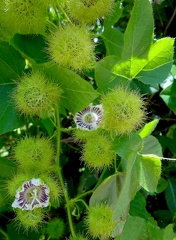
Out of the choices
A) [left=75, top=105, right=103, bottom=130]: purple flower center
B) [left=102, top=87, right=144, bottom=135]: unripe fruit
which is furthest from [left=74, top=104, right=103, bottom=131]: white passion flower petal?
[left=102, top=87, right=144, bottom=135]: unripe fruit

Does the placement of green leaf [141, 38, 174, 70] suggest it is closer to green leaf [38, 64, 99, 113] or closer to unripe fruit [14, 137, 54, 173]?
green leaf [38, 64, 99, 113]

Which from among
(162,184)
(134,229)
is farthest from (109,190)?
(162,184)

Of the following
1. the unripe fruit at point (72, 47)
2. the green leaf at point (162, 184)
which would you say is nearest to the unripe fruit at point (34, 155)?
the unripe fruit at point (72, 47)

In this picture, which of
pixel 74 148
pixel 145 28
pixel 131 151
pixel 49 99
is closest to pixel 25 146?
pixel 49 99

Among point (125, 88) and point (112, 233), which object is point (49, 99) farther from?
point (112, 233)

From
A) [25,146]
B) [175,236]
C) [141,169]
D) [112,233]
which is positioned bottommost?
[175,236]

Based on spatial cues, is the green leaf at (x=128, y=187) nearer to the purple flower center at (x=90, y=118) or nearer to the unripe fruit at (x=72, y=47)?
the purple flower center at (x=90, y=118)

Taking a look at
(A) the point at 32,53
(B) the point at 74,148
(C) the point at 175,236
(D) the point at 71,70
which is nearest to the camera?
(D) the point at 71,70
